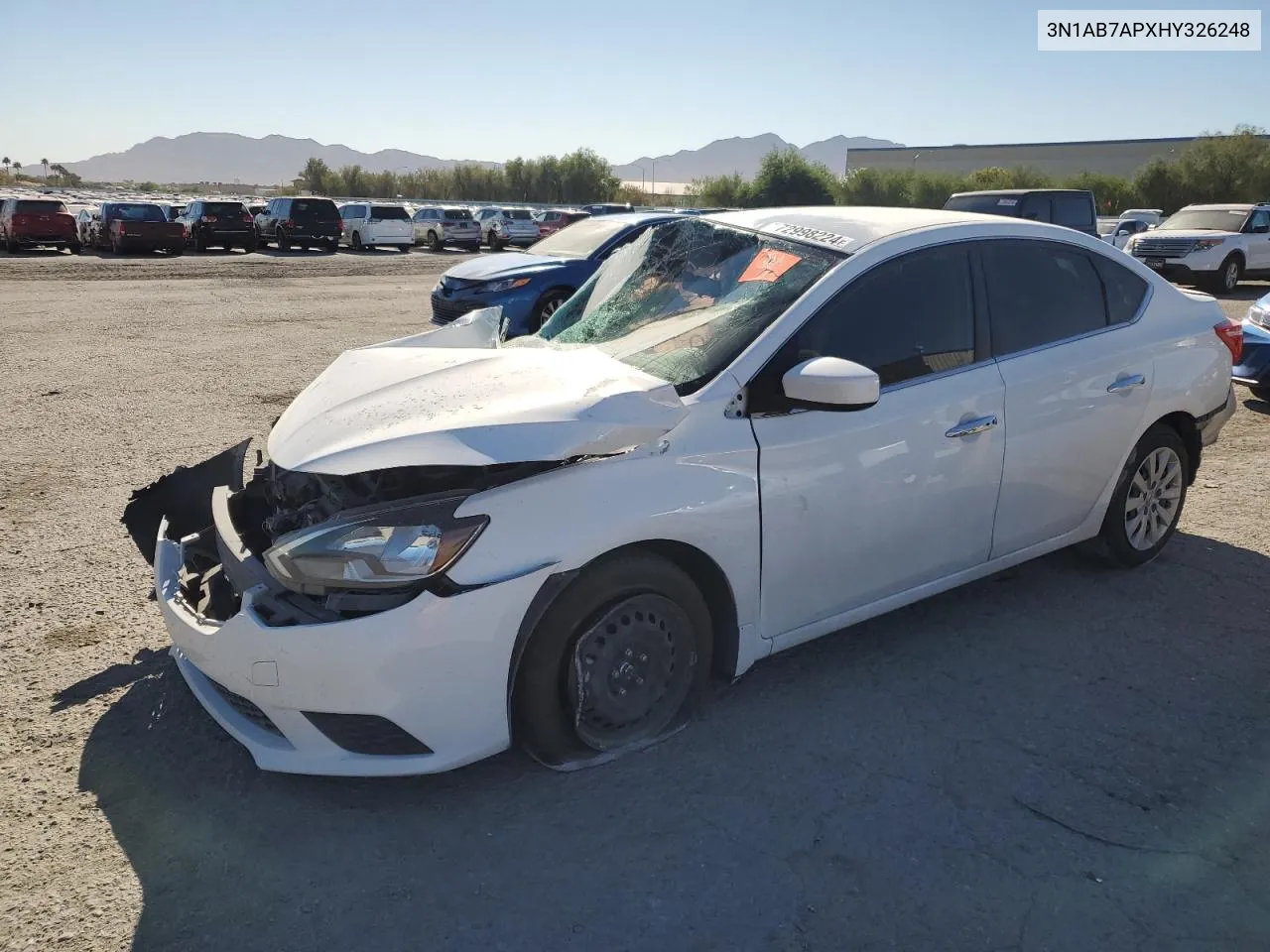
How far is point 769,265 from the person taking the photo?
3.72m

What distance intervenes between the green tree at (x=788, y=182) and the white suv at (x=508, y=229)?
18.2m

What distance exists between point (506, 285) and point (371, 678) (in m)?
8.25

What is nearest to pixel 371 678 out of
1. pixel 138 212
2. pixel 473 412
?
pixel 473 412

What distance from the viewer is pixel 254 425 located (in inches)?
296

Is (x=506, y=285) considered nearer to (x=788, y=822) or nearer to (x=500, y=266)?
(x=500, y=266)

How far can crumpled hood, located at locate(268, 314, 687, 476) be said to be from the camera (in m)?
2.81

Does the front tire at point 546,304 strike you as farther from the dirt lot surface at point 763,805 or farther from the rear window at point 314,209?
the rear window at point 314,209

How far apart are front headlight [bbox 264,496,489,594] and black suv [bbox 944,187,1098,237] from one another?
15.3 metres

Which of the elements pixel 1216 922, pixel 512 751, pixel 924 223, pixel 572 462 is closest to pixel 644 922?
pixel 512 751

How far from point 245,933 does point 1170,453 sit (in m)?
4.40

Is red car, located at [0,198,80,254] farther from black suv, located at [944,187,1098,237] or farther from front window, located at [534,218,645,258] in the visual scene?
black suv, located at [944,187,1098,237]

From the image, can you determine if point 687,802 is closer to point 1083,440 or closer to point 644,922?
point 644,922

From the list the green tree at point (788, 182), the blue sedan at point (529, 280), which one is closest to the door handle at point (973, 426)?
the blue sedan at point (529, 280)

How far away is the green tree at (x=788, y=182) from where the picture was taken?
5322 centimetres
